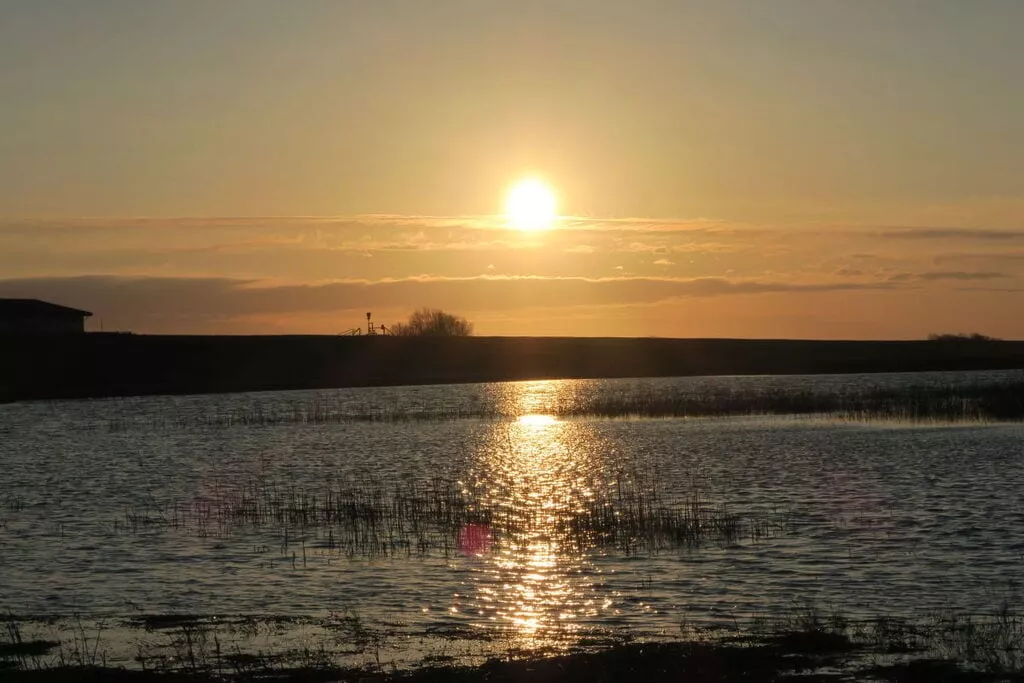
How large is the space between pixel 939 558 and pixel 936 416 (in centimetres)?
4177

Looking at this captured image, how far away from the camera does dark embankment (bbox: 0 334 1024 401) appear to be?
375 ft

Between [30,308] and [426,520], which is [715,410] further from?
[30,308]

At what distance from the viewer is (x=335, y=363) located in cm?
14175

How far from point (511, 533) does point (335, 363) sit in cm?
11485

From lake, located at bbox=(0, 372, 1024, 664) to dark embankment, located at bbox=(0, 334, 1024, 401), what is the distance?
59836mm

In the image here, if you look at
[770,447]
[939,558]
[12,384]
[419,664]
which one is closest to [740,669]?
[419,664]

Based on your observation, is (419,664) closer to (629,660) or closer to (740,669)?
(629,660)

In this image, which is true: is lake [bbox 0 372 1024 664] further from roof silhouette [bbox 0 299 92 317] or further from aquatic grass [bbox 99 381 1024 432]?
roof silhouette [bbox 0 299 92 317]

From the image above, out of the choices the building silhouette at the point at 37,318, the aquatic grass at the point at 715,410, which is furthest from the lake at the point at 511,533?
the building silhouette at the point at 37,318

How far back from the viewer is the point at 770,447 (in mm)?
49906

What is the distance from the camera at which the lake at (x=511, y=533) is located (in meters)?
19.8

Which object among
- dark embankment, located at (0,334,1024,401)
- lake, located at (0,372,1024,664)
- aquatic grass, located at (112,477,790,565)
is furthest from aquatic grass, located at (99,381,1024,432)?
dark embankment, located at (0,334,1024,401)

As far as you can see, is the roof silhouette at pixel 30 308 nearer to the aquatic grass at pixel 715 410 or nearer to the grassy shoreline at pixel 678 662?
the aquatic grass at pixel 715 410

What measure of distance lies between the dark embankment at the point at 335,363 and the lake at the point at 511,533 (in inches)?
2356
